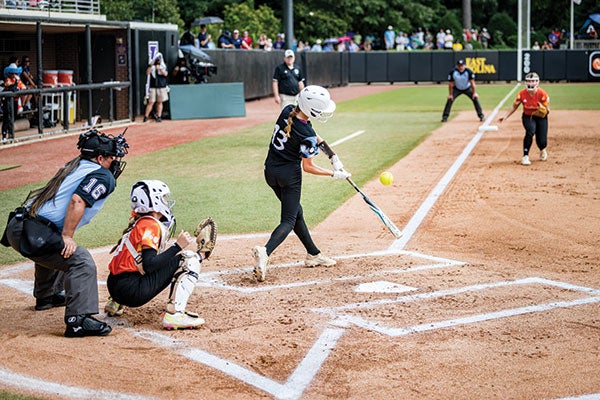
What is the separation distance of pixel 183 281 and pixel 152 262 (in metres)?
0.33

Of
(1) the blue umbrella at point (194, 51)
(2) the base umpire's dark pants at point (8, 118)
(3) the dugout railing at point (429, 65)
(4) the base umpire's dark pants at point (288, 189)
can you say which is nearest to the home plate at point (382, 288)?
(4) the base umpire's dark pants at point (288, 189)

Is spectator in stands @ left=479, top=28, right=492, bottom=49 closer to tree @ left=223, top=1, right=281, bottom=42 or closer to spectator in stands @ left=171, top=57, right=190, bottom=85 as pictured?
tree @ left=223, top=1, right=281, bottom=42

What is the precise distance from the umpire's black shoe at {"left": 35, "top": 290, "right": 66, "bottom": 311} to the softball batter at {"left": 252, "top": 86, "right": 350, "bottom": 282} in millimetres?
1902

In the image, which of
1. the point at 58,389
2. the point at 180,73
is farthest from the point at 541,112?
the point at 180,73

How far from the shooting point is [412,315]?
7586 millimetres

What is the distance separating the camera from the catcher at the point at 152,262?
7.11m

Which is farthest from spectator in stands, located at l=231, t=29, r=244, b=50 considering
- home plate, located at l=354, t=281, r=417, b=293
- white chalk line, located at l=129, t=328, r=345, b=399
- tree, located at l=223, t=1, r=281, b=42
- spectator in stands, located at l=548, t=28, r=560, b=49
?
white chalk line, located at l=129, t=328, r=345, b=399

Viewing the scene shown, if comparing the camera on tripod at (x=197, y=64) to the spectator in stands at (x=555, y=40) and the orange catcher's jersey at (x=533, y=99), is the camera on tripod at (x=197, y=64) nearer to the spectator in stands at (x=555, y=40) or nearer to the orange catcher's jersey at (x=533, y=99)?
the orange catcher's jersey at (x=533, y=99)

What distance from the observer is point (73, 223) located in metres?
6.95

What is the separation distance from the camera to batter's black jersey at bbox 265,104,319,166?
29.4 ft

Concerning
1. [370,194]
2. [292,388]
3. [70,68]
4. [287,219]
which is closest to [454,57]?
[70,68]

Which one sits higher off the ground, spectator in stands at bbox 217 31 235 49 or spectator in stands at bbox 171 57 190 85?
spectator in stands at bbox 217 31 235 49

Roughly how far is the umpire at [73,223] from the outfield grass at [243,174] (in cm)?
308

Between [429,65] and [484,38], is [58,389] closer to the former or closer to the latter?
[429,65]
